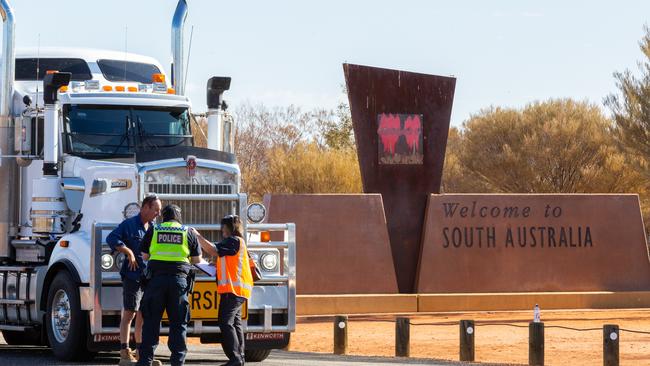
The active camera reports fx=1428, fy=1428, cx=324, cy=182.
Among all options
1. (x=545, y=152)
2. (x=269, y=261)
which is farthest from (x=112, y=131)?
(x=545, y=152)

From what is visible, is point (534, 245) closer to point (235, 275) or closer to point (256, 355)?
point (256, 355)

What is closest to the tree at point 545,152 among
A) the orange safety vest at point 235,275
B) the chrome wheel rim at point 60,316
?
the chrome wheel rim at point 60,316

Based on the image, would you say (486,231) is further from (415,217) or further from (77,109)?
(77,109)

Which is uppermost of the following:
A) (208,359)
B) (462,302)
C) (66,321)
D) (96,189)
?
(96,189)

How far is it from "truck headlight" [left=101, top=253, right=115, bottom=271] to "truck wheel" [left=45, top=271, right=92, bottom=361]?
65 centimetres

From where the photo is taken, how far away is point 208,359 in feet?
60.8

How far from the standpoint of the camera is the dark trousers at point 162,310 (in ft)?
48.1

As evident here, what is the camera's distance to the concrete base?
94.0 ft

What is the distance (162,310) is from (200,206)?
2882mm

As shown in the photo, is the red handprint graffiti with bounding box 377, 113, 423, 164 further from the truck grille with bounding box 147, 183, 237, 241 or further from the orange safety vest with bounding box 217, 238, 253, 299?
the orange safety vest with bounding box 217, 238, 253, 299

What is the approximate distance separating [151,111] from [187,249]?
13.5 feet

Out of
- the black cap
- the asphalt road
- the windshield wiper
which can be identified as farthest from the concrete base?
the black cap

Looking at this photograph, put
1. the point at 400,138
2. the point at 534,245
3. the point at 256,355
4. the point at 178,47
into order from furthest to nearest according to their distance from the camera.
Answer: the point at 534,245 < the point at 400,138 < the point at 178,47 < the point at 256,355

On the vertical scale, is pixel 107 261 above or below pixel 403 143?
below
